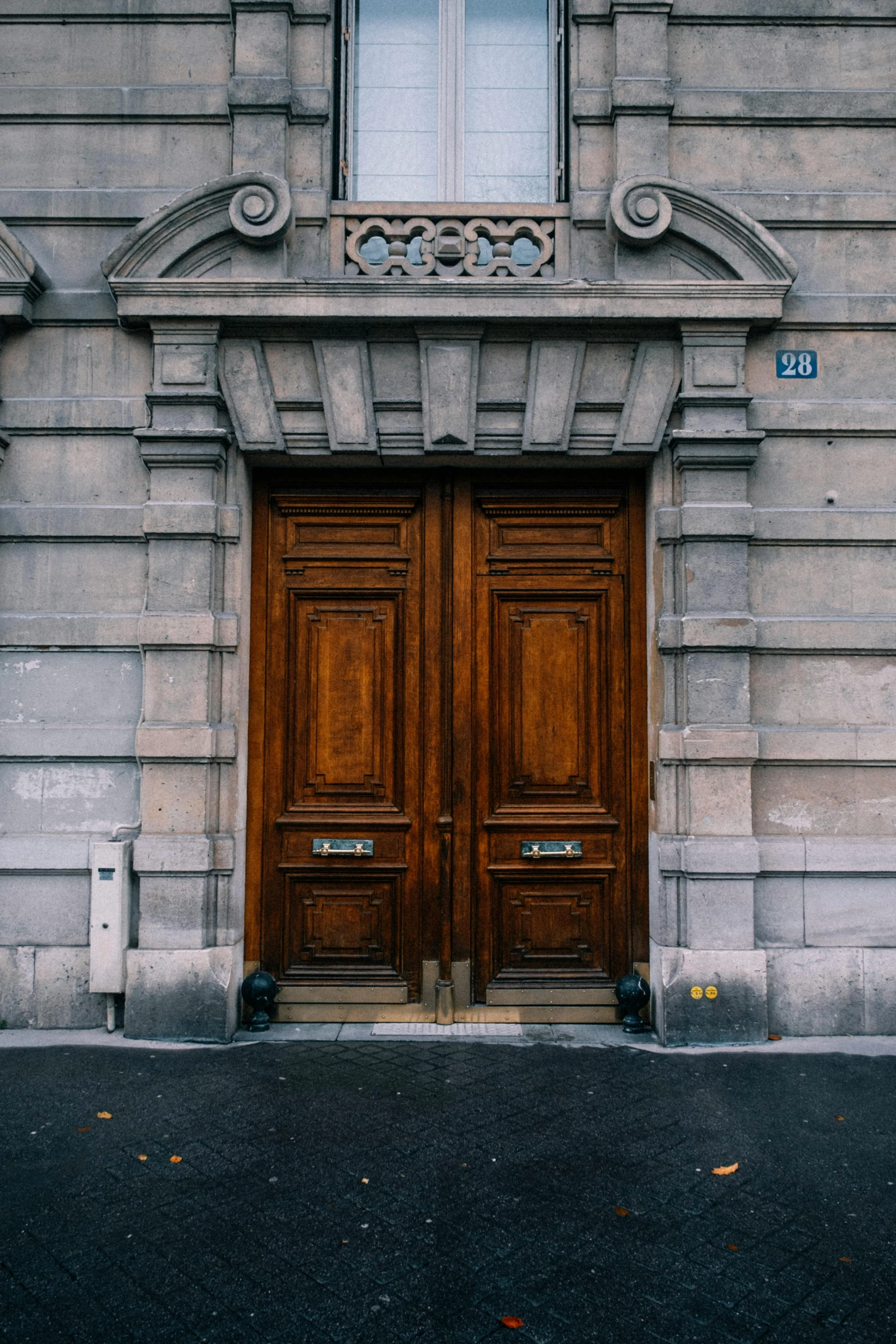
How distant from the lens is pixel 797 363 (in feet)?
20.1

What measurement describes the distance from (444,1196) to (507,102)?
23.2 feet

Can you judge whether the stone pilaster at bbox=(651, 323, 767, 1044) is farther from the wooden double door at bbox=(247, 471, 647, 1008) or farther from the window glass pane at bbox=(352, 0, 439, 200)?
the window glass pane at bbox=(352, 0, 439, 200)

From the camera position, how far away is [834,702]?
6.00 m

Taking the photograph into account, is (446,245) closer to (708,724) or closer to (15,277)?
(15,277)

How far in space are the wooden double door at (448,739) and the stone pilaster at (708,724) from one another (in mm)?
384

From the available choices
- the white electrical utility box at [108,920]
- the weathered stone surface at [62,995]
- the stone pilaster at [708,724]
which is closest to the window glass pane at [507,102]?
the stone pilaster at [708,724]

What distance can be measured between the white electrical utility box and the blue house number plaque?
5.48 metres

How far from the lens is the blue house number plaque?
612 cm

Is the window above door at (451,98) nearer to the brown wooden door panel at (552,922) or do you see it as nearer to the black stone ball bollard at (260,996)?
the brown wooden door panel at (552,922)

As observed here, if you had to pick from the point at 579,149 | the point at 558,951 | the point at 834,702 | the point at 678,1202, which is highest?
the point at 579,149

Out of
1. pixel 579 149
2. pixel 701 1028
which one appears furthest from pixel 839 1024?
pixel 579 149

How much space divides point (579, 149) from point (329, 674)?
4.07 metres

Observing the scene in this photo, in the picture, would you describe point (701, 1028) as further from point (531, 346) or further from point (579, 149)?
point (579, 149)

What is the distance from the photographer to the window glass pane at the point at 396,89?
6582mm
